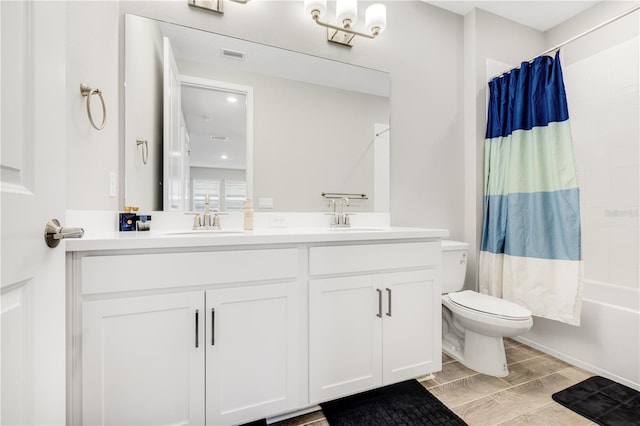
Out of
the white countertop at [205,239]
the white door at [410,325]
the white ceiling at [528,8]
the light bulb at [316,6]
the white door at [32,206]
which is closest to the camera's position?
the white door at [32,206]

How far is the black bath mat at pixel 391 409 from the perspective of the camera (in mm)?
1324

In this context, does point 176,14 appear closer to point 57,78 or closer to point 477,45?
point 57,78

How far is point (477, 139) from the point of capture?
2277 millimetres

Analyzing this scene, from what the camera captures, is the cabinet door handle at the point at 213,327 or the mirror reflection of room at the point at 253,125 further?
the mirror reflection of room at the point at 253,125

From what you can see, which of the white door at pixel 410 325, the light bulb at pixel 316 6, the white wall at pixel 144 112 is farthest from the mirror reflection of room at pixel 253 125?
the white door at pixel 410 325

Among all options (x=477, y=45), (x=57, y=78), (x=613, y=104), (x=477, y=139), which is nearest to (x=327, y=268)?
(x=57, y=78)

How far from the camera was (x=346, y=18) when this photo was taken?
5.75ft

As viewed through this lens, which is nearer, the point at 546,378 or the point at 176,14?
the point at 176,14

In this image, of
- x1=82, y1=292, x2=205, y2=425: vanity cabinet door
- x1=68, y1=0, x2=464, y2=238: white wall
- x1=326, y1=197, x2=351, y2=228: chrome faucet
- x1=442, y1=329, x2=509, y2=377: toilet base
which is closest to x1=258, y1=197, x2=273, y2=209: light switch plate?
x1=326, y1=197, x2=351, y2=228: chrome faucet

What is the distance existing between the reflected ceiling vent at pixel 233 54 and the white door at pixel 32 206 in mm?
1109

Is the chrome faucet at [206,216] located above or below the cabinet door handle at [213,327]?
above

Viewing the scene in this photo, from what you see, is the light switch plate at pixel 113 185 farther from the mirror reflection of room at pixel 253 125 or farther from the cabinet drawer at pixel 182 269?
the cabinet drawer at pixel 182 269

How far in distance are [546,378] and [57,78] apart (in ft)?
8.39

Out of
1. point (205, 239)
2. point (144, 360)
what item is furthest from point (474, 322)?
point (144, 360)
